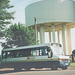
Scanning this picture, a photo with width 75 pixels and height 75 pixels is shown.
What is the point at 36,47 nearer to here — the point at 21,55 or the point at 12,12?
the point at 21,55

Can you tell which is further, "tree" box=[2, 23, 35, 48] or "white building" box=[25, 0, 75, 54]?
"white building" box=[25, 0, 75, 54]

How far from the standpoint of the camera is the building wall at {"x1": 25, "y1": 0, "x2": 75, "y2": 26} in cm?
5609

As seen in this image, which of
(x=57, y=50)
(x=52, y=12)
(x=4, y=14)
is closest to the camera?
(x=57, y=50)

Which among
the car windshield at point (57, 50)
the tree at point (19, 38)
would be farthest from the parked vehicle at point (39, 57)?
the tree at point (19, 38)

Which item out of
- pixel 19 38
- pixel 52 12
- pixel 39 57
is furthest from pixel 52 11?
pixel 39 57

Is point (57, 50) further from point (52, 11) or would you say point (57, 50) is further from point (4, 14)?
point (52, 11)

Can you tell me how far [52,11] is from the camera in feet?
185

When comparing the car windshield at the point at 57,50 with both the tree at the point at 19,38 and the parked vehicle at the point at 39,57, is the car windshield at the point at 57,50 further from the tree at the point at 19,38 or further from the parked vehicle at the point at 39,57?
Result: the tree at the point at 19,38

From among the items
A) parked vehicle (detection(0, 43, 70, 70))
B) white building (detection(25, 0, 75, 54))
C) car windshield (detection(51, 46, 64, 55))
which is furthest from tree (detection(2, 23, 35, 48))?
car windshield (detection(51, 46, 64, 55))

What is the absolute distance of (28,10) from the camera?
60.6m

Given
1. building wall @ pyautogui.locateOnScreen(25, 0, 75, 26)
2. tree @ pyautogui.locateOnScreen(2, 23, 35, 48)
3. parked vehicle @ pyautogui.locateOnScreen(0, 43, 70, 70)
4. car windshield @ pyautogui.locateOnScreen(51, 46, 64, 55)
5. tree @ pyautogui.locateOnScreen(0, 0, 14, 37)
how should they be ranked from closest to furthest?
parked vehicle @ pyautogui.locateOnScreen(0, 43, 70, 70) < car windshield @ pyautogui.locateOnScreen(51, 46, 64, 55) < tree @ pyautogui.locateOnScreen(0, 0, 14, 37) < tree @ pyautogui.locateOnScreen(2, 23, 35, 48) < building wall @ pyautogui.locateOnScreen(25, 0, 75, 26)

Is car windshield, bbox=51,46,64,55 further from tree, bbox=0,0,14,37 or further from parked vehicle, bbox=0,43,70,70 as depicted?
tree, bbox=0,0,14,37

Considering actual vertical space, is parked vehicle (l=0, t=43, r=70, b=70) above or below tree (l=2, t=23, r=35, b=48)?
below

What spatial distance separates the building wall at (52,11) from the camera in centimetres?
5609
